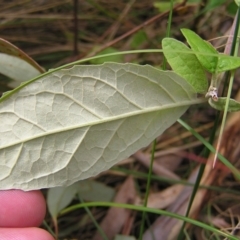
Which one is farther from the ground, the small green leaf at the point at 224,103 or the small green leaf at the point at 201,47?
the small green leaf at the point at 201,47

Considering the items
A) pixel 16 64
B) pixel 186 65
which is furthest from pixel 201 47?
pixel 16 64

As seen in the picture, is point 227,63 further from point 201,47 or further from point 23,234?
point 23,234

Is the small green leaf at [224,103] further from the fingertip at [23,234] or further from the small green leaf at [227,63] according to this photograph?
the fingertip at [23,234]

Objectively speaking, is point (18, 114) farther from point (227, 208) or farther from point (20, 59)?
point (227, 208)

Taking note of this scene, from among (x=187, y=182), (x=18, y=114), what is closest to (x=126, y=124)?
(x=18, y=114)

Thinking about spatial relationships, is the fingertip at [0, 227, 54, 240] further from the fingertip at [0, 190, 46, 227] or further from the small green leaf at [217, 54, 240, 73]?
the small green leaf at [217, 54, 240, 73]

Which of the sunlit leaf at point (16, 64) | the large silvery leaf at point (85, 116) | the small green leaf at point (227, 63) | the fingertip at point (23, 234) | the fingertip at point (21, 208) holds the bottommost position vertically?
the fingertip at point (23, 234)

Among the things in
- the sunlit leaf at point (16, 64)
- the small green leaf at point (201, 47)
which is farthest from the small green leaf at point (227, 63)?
the sunlit leaf at point (16, 64)
